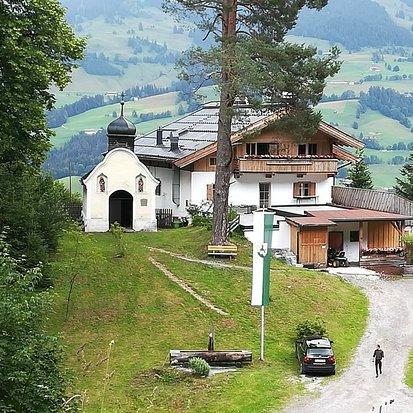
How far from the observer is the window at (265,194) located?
5086 centimetres

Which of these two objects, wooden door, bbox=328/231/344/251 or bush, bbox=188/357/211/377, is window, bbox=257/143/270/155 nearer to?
wooden door, bbox=328/231/344/251

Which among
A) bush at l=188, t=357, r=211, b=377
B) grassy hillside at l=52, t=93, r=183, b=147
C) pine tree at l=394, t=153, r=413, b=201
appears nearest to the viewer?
bush at l=188, t=357, r=211, b=377

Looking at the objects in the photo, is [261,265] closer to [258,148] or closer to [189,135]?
[258,148]

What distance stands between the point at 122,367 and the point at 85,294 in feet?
21.9

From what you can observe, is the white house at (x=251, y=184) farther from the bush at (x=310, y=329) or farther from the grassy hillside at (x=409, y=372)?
the grassy hillside at (x=409, y=372)

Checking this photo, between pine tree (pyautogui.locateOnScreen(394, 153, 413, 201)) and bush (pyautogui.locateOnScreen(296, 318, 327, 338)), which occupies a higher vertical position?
pine tree (pyautogui.locateOnScreen(394, 153, 413, 201))

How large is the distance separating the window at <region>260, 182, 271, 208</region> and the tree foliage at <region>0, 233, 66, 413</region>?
34044 millimetres

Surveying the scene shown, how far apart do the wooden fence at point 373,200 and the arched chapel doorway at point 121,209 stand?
47.6 feet

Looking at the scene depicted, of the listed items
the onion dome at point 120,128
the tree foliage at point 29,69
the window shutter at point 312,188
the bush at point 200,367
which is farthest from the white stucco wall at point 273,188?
the bush at point 200,367

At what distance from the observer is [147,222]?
47.7 m

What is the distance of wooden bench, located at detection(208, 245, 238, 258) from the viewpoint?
38531 millimetres

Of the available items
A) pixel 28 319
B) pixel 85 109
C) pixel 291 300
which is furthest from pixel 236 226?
pixel 85 109

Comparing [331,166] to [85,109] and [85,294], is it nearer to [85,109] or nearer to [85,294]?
[85,294]

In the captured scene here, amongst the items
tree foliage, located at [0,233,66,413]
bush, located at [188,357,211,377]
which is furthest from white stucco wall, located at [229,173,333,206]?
tree foliage, located at [0,233,66,413]
